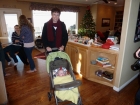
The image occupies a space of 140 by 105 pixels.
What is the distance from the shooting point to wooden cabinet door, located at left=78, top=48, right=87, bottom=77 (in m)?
2.69

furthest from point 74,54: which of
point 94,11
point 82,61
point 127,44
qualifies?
point 94,11

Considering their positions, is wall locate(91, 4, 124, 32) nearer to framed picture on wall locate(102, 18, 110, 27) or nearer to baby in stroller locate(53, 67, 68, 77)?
framed picture on wall locate(102, 18, 110, 27)

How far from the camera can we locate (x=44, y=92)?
234cm

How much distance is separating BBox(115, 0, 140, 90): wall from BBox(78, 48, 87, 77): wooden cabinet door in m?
0.76

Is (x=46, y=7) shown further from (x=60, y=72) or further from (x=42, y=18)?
(x=60, y=72)

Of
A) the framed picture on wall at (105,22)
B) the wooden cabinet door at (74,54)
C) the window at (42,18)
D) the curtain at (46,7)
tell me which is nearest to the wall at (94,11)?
the framed picture on wall at (105,22)

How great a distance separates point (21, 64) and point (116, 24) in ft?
24.4

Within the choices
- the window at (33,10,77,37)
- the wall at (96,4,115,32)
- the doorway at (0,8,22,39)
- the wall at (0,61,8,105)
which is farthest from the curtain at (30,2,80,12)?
the wall at (0,61,8,105)

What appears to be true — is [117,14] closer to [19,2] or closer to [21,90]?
[19,2]

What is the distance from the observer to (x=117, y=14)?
27.5ft

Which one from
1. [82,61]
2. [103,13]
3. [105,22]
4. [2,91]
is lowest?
[2,91]

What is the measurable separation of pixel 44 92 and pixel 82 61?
3.65ft

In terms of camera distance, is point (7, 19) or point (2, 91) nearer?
point (2, 91)

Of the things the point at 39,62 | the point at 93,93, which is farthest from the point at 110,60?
the point at 39,62
